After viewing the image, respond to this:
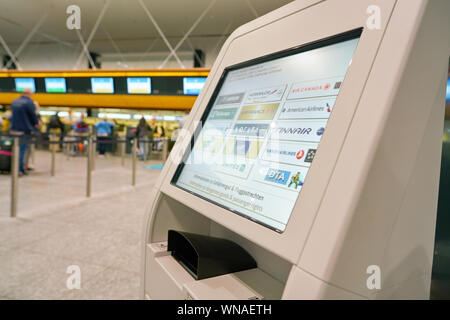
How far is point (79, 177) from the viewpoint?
5.45m

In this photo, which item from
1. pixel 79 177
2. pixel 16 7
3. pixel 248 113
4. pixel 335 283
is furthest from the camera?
pixel 16 7

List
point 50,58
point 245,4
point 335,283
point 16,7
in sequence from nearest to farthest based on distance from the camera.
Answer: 1. point 335,283
2. point 245,4
3. point 16,7
4. point 50,58

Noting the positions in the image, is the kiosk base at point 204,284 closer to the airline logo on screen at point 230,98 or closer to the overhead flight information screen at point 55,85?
the airline logo on screen at point 230,98

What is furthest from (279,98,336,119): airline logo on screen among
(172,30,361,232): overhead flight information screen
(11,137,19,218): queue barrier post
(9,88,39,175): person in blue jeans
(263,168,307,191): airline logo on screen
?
(9,88,39,175): person in blue jeans

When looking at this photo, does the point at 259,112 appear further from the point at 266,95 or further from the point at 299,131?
the point at 299,131

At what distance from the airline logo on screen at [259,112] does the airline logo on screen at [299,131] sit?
5cm

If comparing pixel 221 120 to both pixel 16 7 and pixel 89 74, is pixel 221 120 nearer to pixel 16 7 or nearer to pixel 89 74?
pixel 89 74

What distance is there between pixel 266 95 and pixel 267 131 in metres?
0.11

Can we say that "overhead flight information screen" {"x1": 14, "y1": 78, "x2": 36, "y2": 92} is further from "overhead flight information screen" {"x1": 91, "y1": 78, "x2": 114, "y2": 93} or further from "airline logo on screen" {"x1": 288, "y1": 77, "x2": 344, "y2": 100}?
"airline logo on screen" {"x1": 288, "y1": 77, "x2": 344, "y2": 100}

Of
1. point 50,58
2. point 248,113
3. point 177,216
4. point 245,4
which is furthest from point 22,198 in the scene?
point 50,58

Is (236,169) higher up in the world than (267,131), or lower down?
lower down

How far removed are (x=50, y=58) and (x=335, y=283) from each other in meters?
13.2

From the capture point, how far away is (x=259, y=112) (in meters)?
0.76

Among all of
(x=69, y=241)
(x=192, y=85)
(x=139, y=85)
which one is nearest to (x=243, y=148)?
(x=69, y=241)
